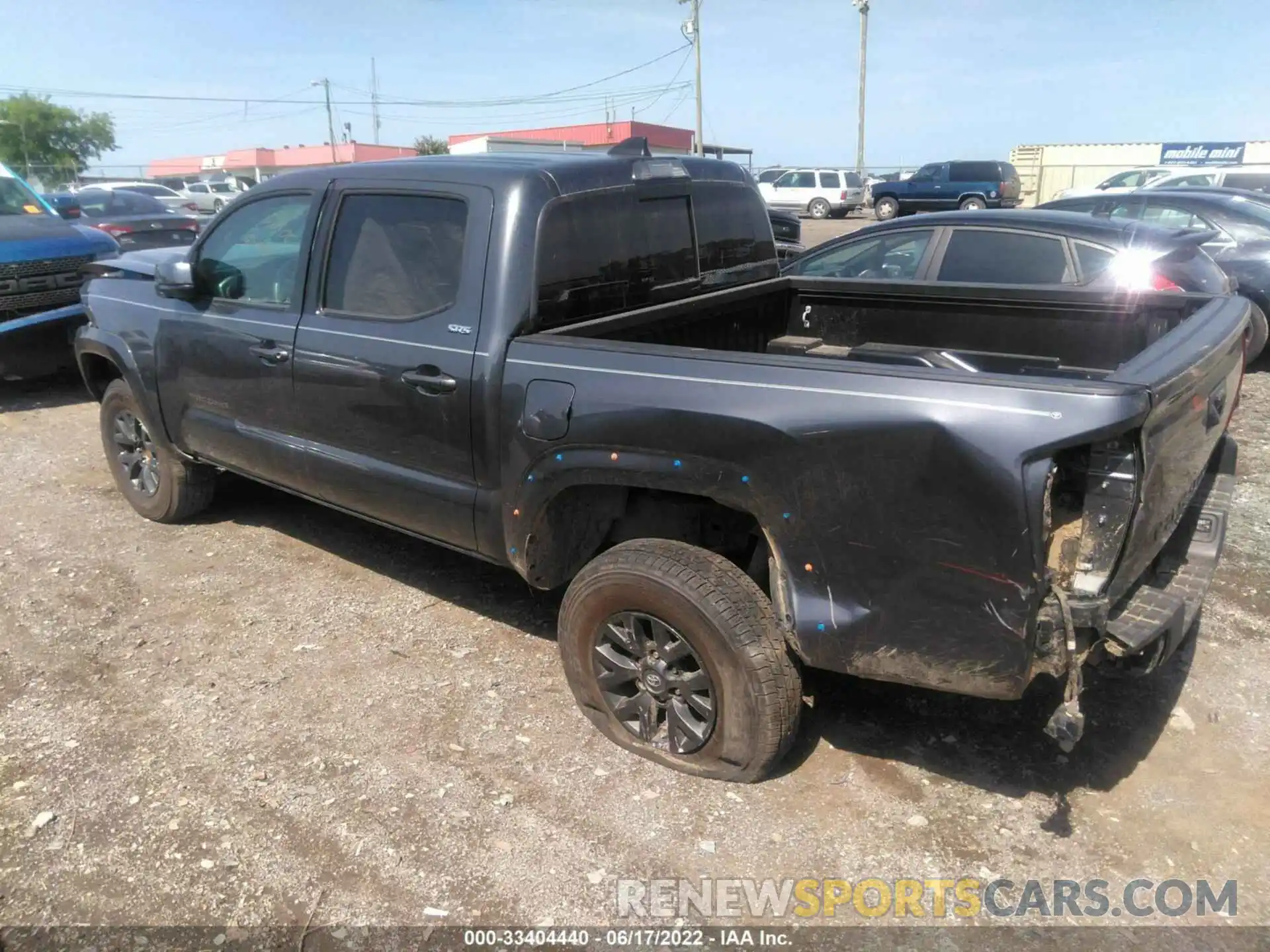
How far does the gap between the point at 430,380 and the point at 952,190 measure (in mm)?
28501

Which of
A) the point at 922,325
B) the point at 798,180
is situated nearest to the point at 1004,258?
the point at 922,325

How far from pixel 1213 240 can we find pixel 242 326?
8.94 m

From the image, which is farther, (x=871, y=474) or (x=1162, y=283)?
(x=1162, y=283)

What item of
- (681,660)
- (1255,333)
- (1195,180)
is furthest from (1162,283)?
(1195,180)

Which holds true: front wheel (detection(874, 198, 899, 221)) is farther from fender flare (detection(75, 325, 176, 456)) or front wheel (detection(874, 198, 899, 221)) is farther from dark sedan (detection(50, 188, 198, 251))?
fender flare (detection(75, 325, 176, 456))

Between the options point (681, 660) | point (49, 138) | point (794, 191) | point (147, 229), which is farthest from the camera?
point (49, 138)

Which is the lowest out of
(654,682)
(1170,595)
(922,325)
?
(654,682)

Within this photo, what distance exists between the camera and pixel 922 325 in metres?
4.37

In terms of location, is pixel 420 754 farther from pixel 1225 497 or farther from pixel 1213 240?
pixel 1213 240

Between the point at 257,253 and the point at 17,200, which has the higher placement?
the point at 17,200

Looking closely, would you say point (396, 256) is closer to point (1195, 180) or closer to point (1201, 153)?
point (1195, 180)

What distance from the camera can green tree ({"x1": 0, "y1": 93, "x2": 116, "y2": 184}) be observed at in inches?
2453

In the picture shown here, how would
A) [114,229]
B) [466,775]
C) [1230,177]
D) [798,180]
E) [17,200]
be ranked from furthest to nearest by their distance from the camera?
1. [798,180]
2. [1230,177]
3. [114,229]
4. [17,200]
5. [466,775]

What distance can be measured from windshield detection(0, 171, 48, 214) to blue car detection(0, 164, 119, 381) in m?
0.15
